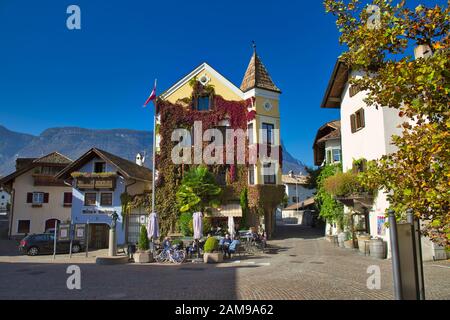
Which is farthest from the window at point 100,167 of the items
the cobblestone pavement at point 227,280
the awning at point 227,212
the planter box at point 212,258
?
the planter box at point 212,258

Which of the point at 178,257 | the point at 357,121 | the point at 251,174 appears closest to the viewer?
the point at 178,257

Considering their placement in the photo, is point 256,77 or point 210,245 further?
point 256,77

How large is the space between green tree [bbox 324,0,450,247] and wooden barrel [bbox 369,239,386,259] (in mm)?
13273

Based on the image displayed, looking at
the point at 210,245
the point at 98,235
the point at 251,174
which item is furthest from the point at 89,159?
the point at 210,245

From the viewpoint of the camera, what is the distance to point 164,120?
107ft

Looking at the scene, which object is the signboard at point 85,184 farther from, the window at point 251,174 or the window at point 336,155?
the window at point 336,155

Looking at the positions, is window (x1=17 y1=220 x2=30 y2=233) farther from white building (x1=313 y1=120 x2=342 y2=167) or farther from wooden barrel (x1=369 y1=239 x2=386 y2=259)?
wooden barrel (x1=369 y1=239 x2=386 y2=259)

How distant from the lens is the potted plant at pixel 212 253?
18.9 metres

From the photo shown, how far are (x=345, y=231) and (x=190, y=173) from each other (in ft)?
44.0

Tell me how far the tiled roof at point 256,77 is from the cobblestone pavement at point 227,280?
18053 millimetres

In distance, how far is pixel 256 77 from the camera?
33156 millimetres

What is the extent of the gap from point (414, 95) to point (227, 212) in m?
24.7

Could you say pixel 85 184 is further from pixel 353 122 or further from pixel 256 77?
pixel 353 122
